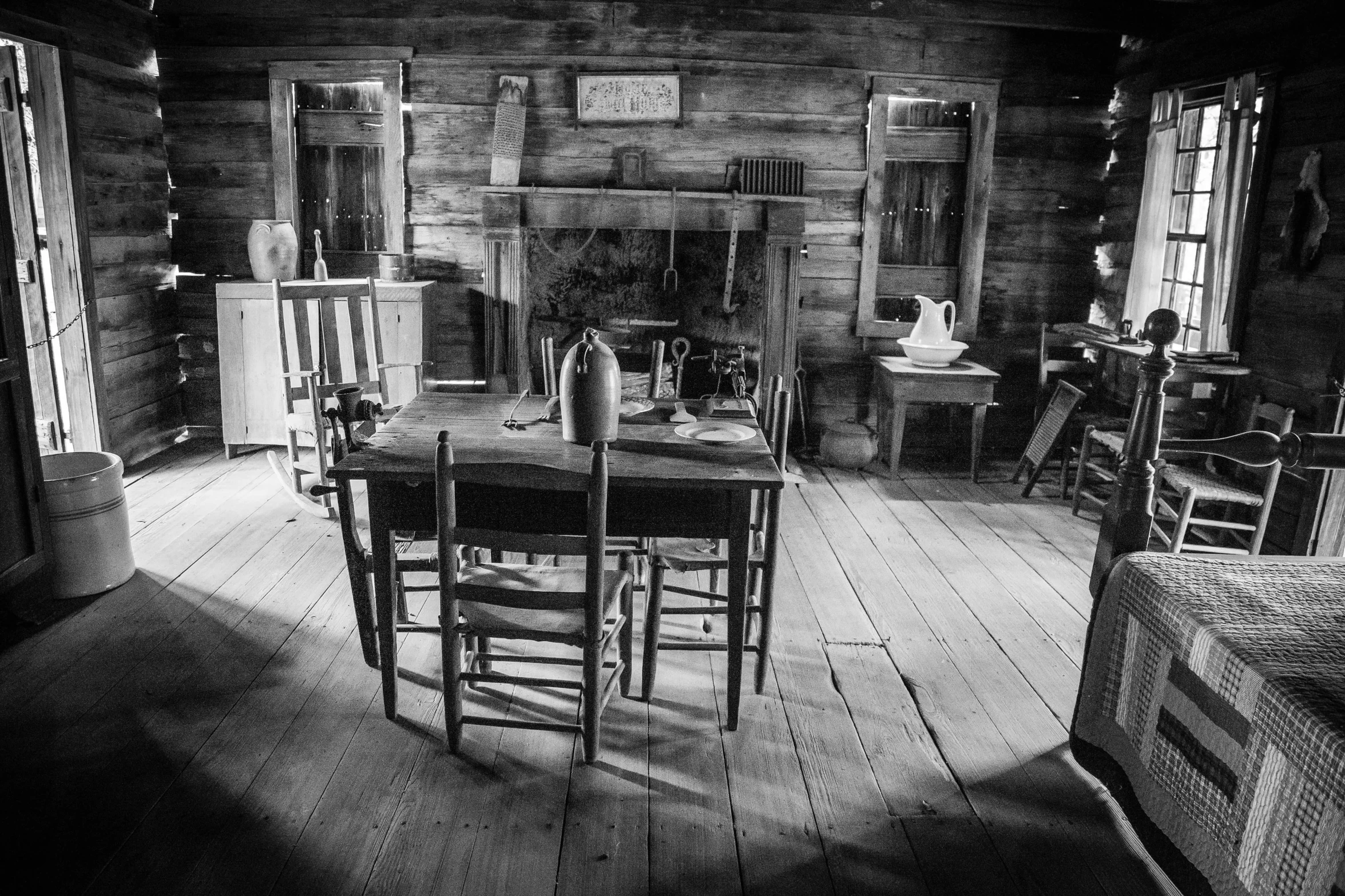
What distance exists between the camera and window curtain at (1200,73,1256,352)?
4562 millimetres

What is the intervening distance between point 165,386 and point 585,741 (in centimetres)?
471

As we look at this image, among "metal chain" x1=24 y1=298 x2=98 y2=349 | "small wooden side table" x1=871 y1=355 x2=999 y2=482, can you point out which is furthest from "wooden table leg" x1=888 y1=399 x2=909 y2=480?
"metal chain" x1=24 y1=298 x2=98 y2=349

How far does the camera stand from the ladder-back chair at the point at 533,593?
7.52 feet

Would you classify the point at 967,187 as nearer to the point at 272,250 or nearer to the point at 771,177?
the point at 771,177

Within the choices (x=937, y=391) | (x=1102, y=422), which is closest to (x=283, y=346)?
(x=937, y=391)

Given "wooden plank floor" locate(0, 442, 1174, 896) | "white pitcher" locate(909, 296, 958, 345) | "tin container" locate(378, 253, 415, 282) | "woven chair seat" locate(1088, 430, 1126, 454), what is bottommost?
"wooden plank floor" locate(0, 442, 1174, 896)

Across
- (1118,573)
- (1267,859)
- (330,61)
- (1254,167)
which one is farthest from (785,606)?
(330,61)

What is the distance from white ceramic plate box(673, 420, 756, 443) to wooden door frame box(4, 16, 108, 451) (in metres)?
3.58

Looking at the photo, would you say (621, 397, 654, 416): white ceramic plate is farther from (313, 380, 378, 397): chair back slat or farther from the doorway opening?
the doorway opening

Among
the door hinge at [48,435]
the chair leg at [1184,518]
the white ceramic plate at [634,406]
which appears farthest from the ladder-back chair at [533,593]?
the door hinge at [48,435]

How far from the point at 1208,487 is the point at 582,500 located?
2.90 metres

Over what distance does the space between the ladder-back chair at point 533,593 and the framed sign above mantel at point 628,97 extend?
3765mm

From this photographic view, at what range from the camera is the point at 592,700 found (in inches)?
101

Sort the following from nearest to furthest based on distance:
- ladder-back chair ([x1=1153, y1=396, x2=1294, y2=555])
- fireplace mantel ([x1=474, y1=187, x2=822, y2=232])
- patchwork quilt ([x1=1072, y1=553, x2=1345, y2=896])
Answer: patchwork quilt ([x1=1072, y1=553, x2=1345, y2=896])
ladder-back chair ([x1=1153, y1=396, x2=1294, y2=555])
fireplace mantel ([x1=474, y1=187, x2=822, y2=232])
